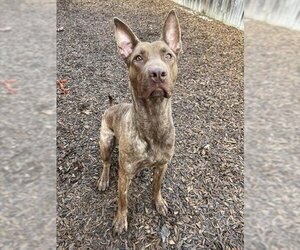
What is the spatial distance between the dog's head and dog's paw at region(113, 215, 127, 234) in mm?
1244

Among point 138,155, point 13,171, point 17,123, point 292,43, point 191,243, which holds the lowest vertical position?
point 191,243

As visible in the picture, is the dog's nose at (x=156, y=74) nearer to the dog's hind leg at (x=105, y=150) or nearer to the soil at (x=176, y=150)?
the dog's hind leg at (x=105, y=150)

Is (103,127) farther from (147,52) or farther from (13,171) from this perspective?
(147,52)

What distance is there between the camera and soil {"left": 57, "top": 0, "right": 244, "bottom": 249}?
3.29m

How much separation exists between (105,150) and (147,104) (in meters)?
1.00

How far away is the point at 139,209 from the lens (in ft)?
11.4

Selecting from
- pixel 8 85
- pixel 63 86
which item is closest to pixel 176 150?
pixel 63 86

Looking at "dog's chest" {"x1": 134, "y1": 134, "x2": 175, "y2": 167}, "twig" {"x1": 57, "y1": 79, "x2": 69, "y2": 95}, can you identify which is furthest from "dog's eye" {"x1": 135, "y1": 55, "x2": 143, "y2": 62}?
"twig" {"x1": 57, "y1": 79, "x2": 69, "y2": 95}

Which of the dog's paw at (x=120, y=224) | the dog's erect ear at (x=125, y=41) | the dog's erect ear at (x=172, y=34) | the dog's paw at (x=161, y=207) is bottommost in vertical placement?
the dog's paw at (x=120, y=224)

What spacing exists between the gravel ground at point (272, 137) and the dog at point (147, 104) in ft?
3.71

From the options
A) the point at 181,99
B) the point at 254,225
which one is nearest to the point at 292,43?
the point at 181,99

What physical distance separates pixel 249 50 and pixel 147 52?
3512 mm

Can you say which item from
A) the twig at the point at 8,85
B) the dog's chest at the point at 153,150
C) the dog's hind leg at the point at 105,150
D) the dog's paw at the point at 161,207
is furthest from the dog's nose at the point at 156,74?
the twig at the point at 8,85

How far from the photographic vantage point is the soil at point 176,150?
3.29 meters
